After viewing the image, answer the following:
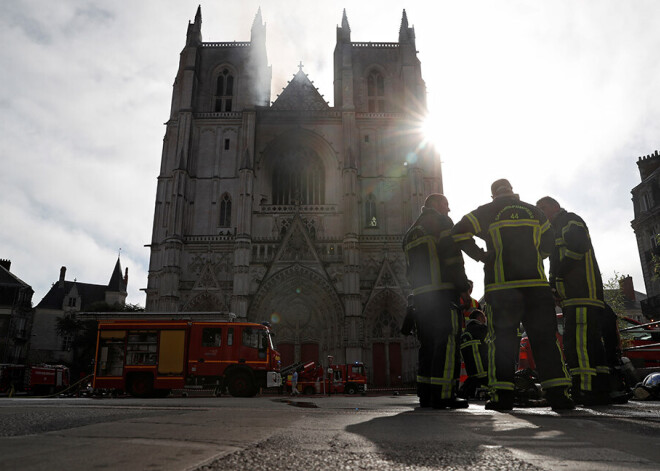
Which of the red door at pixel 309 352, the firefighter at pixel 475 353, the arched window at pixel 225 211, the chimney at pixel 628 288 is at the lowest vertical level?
the firefighter at pixel 475 353

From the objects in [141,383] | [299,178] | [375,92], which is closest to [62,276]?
[299,178]

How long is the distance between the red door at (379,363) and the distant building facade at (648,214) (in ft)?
59.1

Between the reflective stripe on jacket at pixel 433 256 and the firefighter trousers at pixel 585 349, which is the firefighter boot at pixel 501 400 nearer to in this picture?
the reflective stripe on jacket at pixel 433 256

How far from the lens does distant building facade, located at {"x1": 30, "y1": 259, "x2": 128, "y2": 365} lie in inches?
2047

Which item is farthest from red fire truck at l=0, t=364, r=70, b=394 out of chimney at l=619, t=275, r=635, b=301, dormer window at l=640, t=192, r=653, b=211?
chimney at l=619, t=275, r=635, b=301

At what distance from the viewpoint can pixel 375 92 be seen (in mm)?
33375

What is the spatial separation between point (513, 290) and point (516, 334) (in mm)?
393

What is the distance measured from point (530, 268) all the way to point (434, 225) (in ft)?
3.74

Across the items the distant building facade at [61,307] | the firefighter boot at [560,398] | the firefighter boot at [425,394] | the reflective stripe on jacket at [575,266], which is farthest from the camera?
the distant building facade at [61,307]

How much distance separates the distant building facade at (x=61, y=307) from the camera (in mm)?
52000

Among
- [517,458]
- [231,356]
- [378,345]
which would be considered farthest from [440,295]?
[378,345]

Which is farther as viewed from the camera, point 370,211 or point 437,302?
point 370,211

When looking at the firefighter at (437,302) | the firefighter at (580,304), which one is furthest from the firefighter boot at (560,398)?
the firefighter at (580,304)

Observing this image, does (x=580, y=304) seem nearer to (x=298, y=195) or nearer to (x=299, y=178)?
(x=298, y=195)
